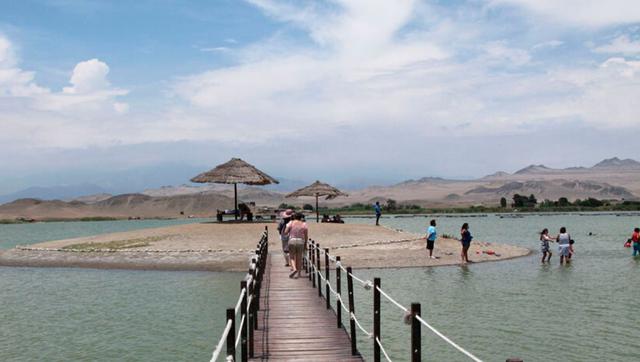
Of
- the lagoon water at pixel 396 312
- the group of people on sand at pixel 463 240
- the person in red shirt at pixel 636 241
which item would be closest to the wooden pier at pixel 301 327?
the lagoon water at pixel 396 312

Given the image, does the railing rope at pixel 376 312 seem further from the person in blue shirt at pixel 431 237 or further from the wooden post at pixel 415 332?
the person in blue shirt at pixel 431 237

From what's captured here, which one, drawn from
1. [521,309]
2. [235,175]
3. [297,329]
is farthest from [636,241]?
[297,329]

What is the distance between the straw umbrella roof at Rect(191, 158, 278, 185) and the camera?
39250 millimetres

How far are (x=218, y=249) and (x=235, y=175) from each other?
914cm

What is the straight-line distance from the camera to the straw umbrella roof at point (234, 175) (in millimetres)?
39250

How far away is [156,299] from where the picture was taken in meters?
20.7

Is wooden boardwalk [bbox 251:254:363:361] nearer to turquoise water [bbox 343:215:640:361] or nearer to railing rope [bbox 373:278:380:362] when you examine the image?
railing rope [bbox 373:278:380:362]

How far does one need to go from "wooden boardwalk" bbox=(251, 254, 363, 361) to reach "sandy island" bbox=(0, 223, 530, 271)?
1060 cm

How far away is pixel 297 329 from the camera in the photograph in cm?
1212

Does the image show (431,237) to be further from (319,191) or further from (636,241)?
(319,191)

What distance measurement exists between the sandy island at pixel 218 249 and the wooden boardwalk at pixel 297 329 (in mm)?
10599

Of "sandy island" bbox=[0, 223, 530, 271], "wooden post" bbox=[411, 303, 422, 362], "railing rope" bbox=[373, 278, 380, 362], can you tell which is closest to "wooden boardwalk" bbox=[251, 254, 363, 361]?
"railing rope" bbox=[373, 278, 380, 362]

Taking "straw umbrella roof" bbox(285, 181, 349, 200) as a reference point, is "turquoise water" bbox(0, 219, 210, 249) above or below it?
below

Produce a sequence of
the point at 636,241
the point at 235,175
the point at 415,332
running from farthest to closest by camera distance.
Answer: the point at 235,175, the point at 636,241, the point at 415,332
